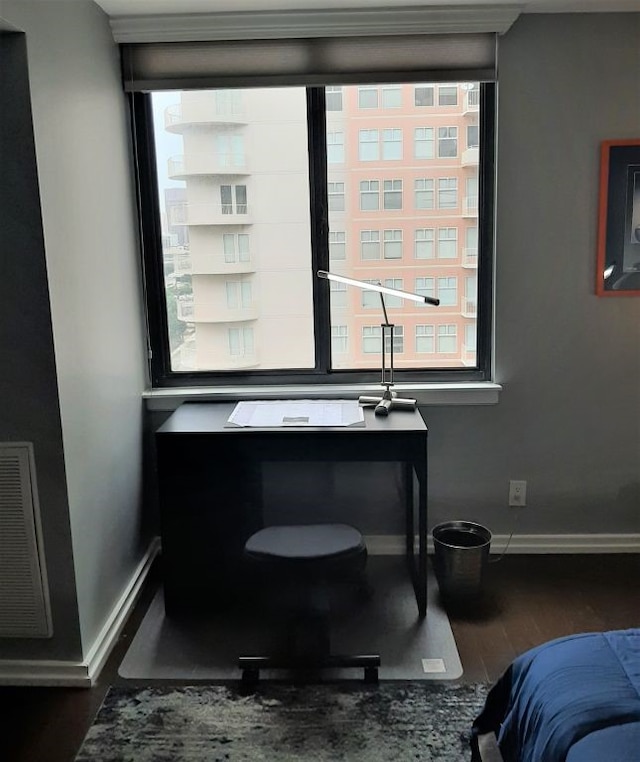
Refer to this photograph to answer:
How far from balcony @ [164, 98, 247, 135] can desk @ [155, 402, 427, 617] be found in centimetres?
116

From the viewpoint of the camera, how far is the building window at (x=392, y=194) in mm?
2957

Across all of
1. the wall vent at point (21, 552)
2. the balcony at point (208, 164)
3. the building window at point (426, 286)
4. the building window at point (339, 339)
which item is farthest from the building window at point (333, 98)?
the wall vent at point (21, 552)

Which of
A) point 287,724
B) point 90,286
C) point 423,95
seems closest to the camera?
point 287,724

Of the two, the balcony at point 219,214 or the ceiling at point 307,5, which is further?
the balcony at point 219,214

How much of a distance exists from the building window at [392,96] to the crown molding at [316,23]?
22cm

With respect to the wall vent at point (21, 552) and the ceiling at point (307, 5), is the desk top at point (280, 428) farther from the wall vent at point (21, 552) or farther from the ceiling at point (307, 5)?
the ceiling at point (307, 5)

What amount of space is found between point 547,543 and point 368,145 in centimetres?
184

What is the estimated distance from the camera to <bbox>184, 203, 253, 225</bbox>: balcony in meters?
2.99

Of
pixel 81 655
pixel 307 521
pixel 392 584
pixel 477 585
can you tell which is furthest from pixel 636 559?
pixel 81 655

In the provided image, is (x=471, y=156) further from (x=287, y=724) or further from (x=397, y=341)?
(x=287, y=724)

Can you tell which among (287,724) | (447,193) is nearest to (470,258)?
(447,193)

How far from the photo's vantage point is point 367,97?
114 inches

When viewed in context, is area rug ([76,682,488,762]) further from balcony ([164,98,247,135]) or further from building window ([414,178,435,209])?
balcony ([164,98,247,135])

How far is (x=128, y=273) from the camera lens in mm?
2863
